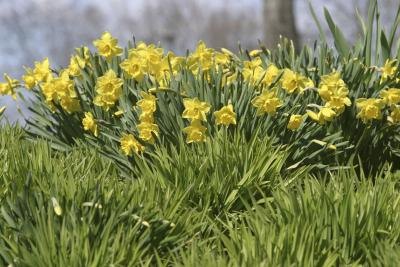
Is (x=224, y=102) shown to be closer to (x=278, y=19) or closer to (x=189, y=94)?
(x=189, y=94)

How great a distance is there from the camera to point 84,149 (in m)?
4.27

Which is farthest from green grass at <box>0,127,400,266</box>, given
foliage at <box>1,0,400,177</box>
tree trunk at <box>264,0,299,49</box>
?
tree trunk at <box>264,0,299,49</box>

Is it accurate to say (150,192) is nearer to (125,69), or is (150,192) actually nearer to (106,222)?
(106,222)

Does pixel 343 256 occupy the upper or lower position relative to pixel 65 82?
lower

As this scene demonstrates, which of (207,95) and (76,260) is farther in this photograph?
(207,95)

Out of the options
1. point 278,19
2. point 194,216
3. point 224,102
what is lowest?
point 278,19

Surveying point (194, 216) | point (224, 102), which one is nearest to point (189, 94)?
point (224, 102)

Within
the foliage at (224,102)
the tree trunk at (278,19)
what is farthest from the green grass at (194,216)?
the tree trunk at (278,19)

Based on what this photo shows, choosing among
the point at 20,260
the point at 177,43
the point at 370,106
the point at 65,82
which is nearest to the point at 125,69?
the point at 65,82

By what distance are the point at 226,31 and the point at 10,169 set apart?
38399 millimetres

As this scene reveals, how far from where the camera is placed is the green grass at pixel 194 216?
2.74 metres

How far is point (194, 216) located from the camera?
3.26 m

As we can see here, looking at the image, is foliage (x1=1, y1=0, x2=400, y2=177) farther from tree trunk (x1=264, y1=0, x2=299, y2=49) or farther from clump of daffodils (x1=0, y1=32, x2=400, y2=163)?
tree trunk (x1=264, y1=0, x2=299, y2=49)

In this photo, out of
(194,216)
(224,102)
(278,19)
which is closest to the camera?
(194,216)
